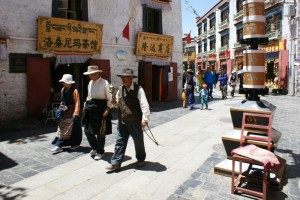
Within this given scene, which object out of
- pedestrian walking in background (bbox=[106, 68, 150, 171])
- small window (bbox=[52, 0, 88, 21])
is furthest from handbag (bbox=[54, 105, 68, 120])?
small window (bbox=[52, 0, 88, 21])

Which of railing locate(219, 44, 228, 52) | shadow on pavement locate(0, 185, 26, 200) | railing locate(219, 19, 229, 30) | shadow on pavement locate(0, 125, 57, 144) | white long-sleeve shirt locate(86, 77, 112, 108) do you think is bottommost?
shadow on pavement locate(0, 185, 26, 200)

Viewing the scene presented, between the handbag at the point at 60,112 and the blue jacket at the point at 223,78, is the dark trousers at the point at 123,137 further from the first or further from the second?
the blue jacket at the point at 223,78

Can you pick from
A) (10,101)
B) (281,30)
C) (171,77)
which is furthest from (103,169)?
(281,30)

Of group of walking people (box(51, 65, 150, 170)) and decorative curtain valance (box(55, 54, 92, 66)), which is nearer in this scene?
group of walking people (box(51, 65, 150, 170))

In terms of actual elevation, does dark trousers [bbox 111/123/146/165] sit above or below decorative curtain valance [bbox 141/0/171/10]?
below

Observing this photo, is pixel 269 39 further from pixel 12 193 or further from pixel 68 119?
pixel 12 193

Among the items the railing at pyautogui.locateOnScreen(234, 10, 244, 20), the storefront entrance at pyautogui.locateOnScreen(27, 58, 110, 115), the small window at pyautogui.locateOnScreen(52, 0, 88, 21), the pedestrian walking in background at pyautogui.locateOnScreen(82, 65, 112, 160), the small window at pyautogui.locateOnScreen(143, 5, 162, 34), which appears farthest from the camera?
the railing at pyautogui.locateOnScreen(234, 10, 244, 20)

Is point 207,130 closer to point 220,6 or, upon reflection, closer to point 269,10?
point 269,10

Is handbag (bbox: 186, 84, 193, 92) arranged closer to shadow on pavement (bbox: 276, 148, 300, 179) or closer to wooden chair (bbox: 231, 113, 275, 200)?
shadow on pavement (bbox: 276, 148, 300, 179)

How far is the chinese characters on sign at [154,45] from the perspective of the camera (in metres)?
13.9

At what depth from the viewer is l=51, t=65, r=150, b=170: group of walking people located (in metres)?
4.94

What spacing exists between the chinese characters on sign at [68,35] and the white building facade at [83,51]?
69mm

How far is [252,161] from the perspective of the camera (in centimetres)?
383

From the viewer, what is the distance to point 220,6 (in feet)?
106
